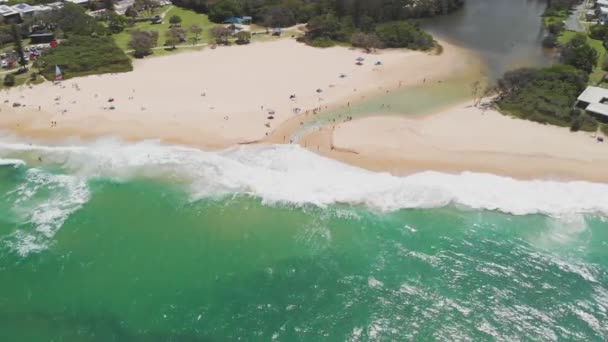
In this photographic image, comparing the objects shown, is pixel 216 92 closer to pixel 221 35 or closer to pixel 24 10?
pixel 221 35

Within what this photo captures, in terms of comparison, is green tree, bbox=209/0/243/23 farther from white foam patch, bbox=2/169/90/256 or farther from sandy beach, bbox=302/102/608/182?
white foam patch, bbox=2/169/90/256

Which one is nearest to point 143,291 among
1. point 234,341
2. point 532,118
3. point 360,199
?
point 234,341

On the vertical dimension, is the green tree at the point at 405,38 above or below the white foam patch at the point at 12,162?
above

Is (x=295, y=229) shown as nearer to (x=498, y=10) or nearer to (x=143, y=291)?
(x=143, y=291)

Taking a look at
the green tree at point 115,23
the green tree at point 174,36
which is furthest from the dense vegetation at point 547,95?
the green tree at point 115,23

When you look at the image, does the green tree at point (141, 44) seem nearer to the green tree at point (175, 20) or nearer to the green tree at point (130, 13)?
the green tree at point (175, 20)

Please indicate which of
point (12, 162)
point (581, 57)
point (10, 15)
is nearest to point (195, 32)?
point (10, 15)
